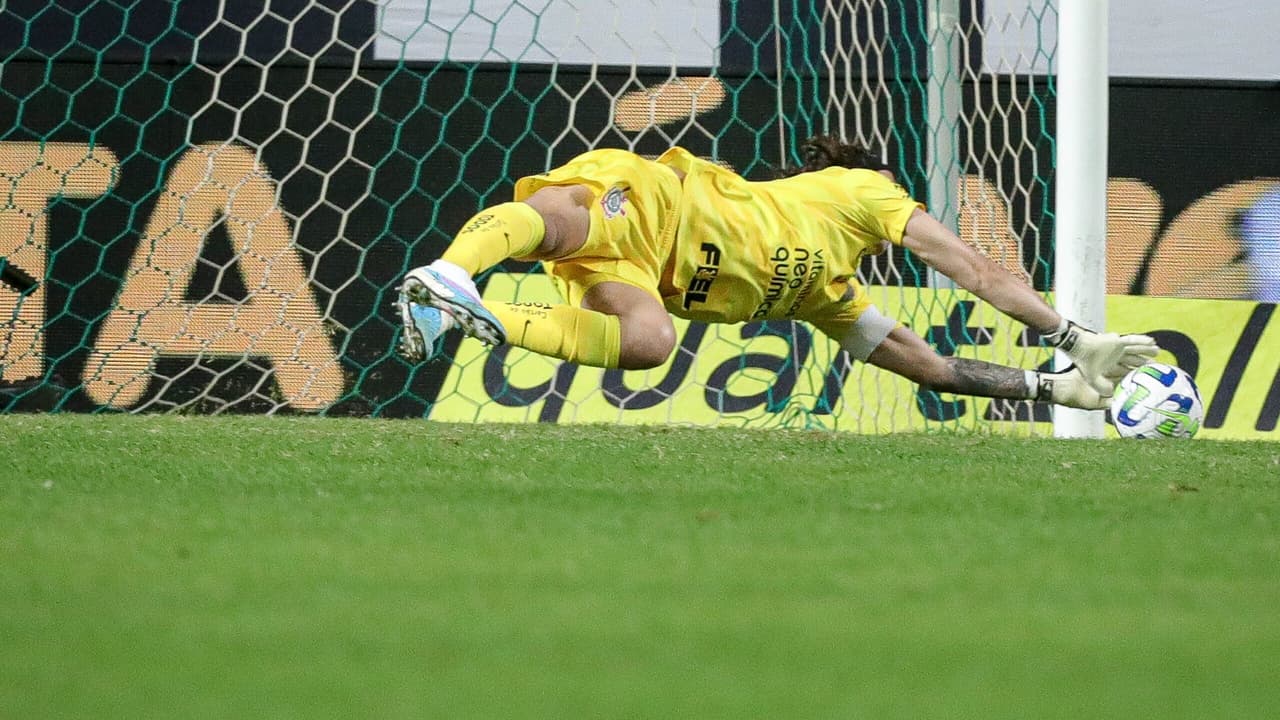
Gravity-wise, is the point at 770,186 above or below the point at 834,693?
below

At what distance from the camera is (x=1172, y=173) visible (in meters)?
6.15

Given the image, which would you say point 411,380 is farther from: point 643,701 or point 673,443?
point 643,701

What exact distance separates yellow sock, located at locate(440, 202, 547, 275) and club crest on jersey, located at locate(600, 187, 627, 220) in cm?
24

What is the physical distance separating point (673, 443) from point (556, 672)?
257 cm

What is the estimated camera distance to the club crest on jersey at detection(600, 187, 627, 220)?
11.9 feet

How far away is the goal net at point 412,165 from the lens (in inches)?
225

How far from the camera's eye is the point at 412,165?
5.99 meters

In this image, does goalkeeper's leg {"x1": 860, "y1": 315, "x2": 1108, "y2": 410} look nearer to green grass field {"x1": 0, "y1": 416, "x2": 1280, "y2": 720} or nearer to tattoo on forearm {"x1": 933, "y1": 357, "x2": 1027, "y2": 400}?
tattoo on forearm {"x1": 933, "y1": 357, "x2": 1027, "y2": 400}

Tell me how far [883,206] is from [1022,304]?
0.48m

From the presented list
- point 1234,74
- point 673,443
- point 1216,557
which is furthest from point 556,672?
point 1234,74

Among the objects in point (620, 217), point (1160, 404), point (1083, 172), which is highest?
point (620, 217)

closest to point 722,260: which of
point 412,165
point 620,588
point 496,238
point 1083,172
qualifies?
point 496,238

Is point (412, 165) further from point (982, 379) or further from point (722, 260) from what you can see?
point (982, 379)

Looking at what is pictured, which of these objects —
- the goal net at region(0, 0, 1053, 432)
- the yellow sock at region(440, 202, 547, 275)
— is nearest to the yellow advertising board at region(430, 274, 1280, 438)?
the goal net at region(0, 0, 1053, 432)
